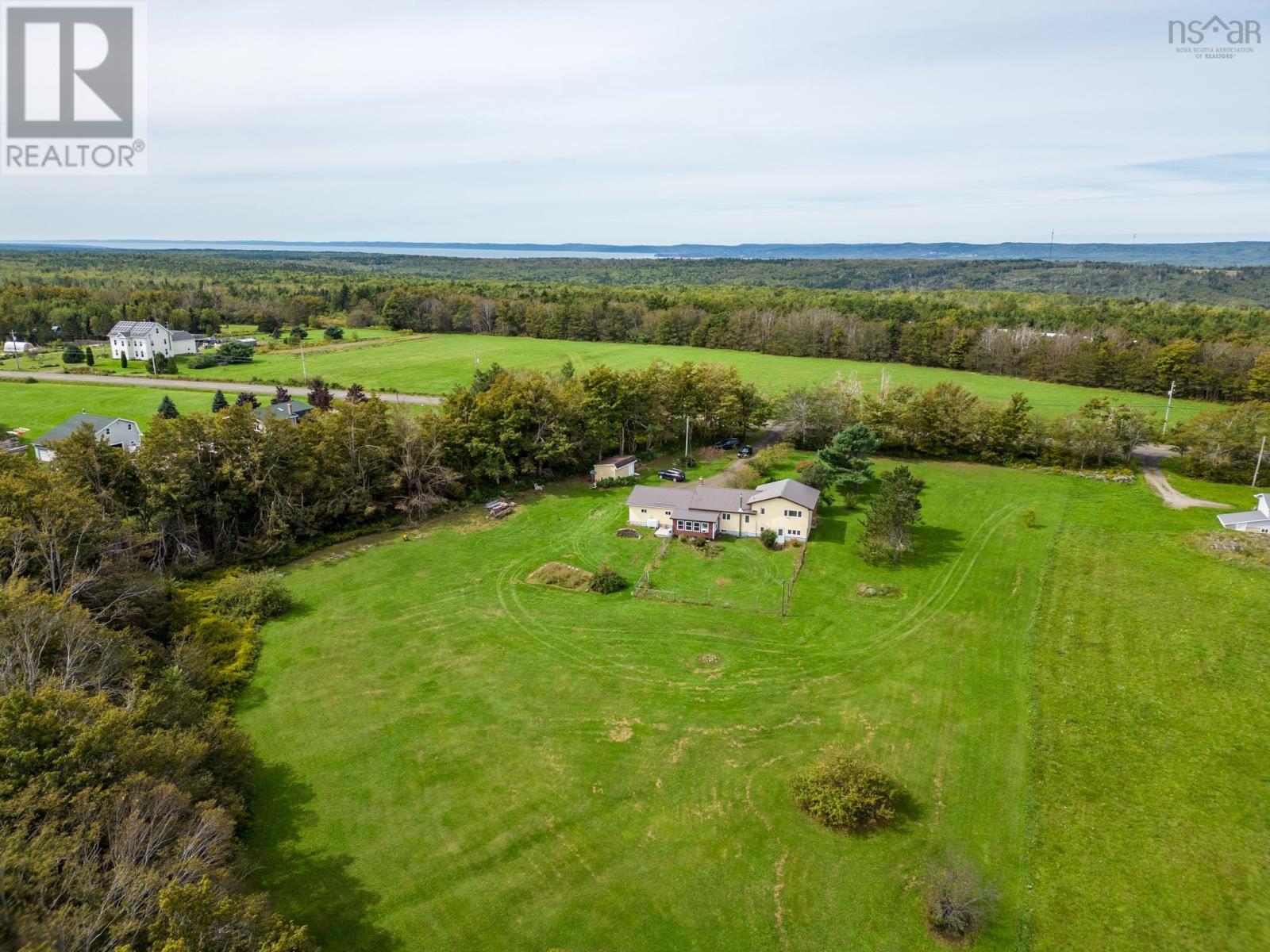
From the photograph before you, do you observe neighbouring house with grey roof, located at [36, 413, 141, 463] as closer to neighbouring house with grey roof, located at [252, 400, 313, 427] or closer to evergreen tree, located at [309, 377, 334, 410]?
neighbouring house with grey roof, located at [252, 400, 313, 427]

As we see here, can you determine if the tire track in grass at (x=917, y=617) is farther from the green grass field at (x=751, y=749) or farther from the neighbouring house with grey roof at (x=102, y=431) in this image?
the neighbouring house with grey roof at (x=102, y=431)

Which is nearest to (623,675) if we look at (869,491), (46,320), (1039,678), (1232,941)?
(1039,678)

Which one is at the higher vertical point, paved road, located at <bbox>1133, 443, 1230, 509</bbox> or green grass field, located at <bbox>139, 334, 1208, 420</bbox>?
green grass field, located at <bbox>139, 334, 1208, 420</bbox>

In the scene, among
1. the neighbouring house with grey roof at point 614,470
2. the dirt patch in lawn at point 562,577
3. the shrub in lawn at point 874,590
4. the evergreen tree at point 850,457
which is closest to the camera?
the shrub in lawn at point 874,590

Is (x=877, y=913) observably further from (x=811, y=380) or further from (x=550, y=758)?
(x=811, y=380)

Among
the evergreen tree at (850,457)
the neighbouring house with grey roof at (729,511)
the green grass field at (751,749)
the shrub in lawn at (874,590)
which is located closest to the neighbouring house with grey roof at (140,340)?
the green grass field at (751,749)

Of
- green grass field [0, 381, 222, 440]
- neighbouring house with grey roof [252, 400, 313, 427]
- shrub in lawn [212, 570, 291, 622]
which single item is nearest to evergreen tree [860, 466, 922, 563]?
shrub in lawn [212, 570, 291, 622]
